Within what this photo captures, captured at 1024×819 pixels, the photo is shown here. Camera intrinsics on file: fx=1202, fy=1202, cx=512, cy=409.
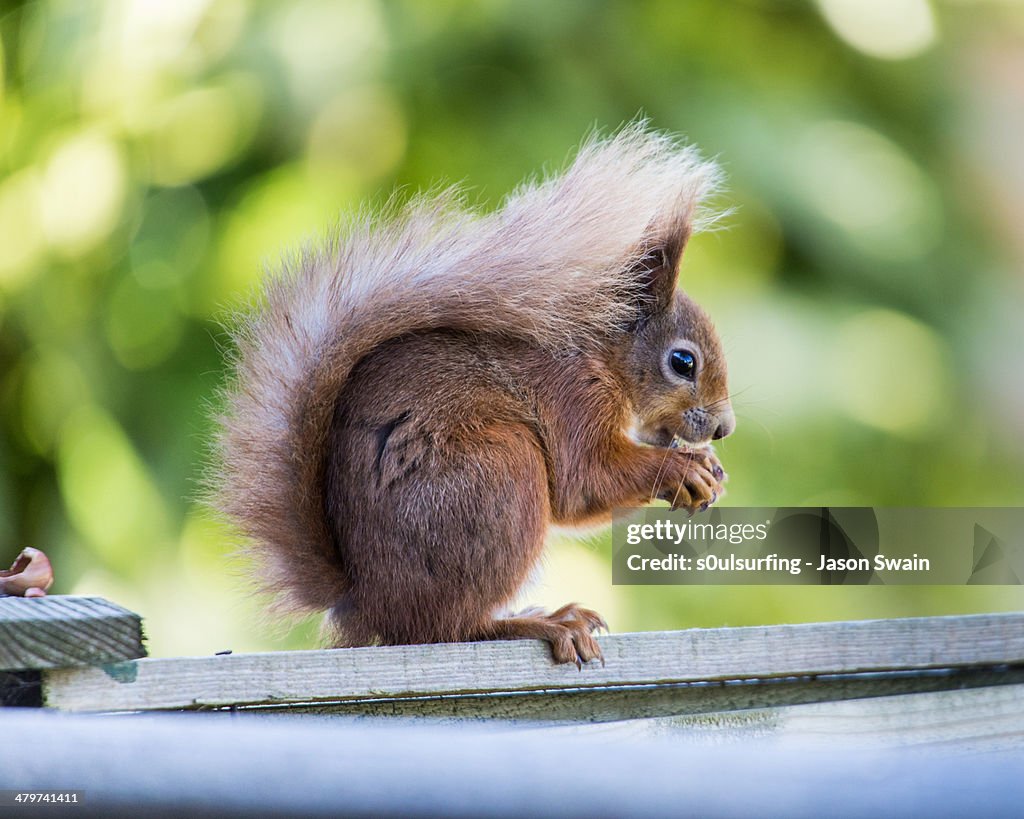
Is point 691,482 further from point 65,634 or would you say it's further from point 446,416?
point 65,634

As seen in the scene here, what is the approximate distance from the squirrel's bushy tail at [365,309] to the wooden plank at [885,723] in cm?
44

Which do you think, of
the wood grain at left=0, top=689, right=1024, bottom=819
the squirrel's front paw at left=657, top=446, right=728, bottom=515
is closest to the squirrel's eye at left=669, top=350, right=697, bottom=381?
the squirrel's front paw at left=657, top=446, right=728, bottom=515

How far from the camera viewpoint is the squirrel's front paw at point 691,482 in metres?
1.45

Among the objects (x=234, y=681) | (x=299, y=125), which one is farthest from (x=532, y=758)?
(x=299, y=125)

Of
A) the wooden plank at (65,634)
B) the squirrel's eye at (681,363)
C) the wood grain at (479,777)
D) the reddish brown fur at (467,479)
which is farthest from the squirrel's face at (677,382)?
the wood grain at (479,777)

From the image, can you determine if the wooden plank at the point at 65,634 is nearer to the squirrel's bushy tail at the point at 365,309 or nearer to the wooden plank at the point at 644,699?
the wooden plank at the point at 644,699

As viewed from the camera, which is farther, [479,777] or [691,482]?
[691,482]

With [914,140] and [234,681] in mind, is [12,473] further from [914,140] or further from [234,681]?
[914,140]

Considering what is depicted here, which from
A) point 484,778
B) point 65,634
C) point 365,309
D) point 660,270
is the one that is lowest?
point 484,778

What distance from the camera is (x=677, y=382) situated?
62.0 inches

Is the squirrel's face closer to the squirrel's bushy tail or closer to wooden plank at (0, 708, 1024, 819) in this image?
the squirrel's bushy tail

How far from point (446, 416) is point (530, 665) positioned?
0.28 metres

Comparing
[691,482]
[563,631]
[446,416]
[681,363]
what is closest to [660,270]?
[681,363]

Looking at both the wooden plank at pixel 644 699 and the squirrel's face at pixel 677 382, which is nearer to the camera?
the wooden plank at pixel 644 699
